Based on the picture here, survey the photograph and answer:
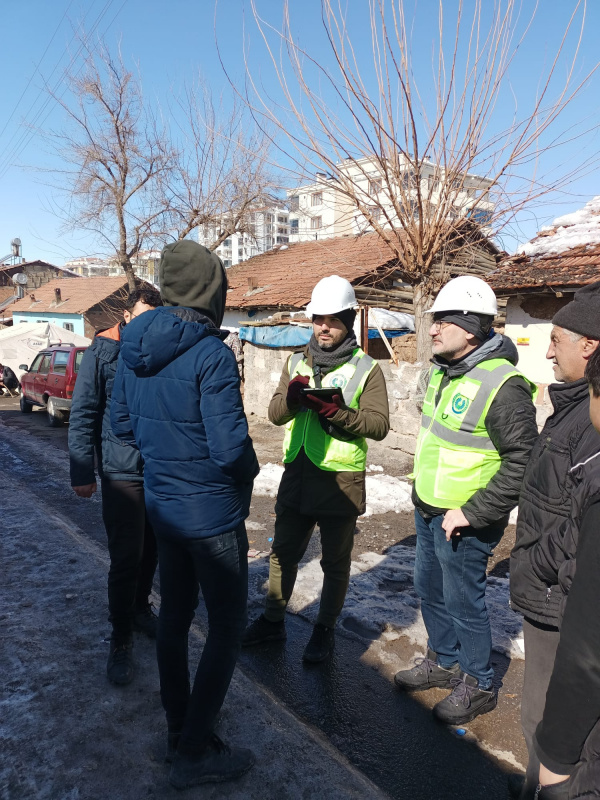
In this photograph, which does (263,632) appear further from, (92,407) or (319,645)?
(92,407)

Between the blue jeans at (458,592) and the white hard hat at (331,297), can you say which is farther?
the white hard hat at (331,297)

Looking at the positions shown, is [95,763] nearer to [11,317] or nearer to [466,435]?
[466,435]

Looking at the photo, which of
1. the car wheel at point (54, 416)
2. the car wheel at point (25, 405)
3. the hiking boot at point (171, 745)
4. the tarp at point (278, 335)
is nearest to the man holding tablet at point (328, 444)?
the hiking boot at point (171, 745)

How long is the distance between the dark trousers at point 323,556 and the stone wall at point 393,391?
2.97 meters

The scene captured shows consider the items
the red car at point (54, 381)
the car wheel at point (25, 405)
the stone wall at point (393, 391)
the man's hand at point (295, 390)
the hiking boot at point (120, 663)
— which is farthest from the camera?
the car wheel at point (25, 405)

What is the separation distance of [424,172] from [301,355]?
250 inches

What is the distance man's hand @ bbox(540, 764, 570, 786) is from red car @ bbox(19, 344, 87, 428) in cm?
1148

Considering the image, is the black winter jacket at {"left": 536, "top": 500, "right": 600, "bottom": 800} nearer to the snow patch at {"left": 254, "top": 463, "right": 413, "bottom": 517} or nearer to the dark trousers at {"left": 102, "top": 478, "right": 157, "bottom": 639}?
the dark trousers at {"left": 102, "top": 478, "right": 157, "bottom": 639}

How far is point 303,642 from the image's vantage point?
11.7ft

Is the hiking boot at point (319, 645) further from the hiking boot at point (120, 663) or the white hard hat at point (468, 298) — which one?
the white hard hat at point (468, 298)

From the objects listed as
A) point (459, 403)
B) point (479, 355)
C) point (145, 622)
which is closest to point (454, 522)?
point (459, 403)

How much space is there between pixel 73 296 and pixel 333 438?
39.8m

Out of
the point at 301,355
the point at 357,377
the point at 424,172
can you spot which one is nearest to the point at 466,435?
the point at 357,377

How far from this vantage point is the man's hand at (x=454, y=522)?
2.64 metres
